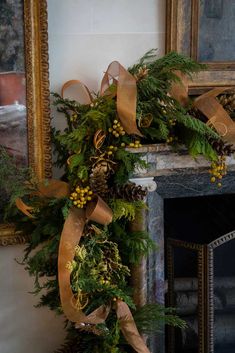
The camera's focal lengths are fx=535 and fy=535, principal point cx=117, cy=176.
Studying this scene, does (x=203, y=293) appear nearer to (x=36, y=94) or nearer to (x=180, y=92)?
(x=180, y=92)

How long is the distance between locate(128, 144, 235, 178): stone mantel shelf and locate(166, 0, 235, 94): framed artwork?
0.77ft

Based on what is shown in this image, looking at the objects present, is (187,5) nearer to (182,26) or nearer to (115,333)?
(182,26)

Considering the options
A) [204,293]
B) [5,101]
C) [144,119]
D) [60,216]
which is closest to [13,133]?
[5,101]

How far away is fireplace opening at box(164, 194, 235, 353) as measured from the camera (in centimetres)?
161

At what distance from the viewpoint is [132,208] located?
139 cm

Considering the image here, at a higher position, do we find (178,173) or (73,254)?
(178,173)

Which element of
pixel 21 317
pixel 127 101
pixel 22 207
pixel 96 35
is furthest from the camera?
pixel 21 317

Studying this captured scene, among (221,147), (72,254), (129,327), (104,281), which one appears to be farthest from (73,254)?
(221,147)

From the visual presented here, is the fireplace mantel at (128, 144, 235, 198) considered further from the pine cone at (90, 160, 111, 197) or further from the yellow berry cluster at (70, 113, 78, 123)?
the yellow berry cluster at (70, 113, 78, 123)

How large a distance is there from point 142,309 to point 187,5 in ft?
2.91

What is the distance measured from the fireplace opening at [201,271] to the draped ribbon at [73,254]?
0.26 metres

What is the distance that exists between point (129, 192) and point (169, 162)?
16cm

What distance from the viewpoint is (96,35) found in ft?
5.10

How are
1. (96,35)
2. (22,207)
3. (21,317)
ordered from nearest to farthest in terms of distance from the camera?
1. (22,207)
2. (96,35)
3. (21,317)
